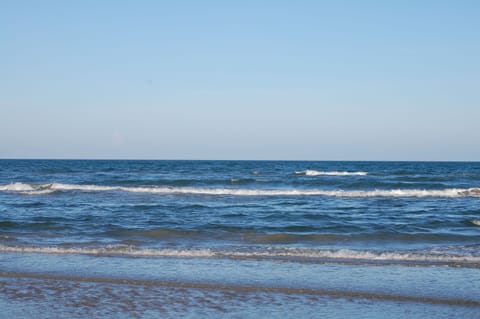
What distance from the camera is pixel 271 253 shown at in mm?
12164

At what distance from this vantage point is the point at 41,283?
927 cm

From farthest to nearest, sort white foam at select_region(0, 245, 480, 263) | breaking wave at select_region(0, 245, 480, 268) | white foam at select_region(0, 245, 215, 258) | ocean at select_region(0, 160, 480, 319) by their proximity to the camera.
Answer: white foam at select_region(0, 245, 215, 258)
white foam at select_region(0, 245, 480, 263)
breaking wave at select_region(0, 245, 480, 268)
ocean at select_region(0, 160, 480, 319)

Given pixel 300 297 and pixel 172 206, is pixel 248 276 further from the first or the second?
pixel 172 206

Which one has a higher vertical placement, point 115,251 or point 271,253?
point 271,253

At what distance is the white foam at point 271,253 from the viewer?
11422 millimetres

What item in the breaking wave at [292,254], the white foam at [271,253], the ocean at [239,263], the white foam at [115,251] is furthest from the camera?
the white foam at [115,251]

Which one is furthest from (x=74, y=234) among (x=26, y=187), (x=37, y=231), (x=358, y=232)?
(x=26, y=187)

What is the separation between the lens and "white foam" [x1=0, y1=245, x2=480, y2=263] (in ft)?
37.5

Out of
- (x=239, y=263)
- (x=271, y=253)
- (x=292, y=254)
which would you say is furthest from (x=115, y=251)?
(x=292, y=254)

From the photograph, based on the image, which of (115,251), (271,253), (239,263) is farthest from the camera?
(115,251)

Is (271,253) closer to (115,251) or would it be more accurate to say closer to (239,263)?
(239,263)

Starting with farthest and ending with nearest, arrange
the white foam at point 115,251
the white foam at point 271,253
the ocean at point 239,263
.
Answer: the white foam at point 115,251
the white foam at point 271,253
the ocean at point 239,263

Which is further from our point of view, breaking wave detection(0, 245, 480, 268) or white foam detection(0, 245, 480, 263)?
white foam detection(0, 245, 480, 263)

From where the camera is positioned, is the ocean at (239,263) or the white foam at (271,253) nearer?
the ocean at (239,263)
